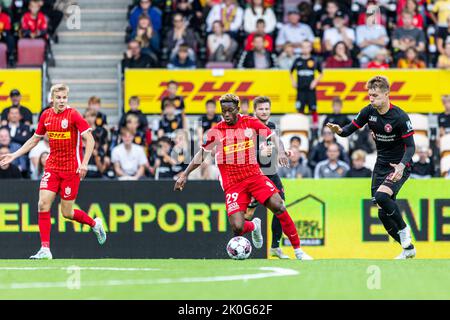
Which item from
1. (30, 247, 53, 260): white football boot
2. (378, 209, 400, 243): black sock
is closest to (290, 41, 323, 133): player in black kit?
(378, 209, 400, 243): black sock

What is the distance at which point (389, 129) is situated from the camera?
14516 mm

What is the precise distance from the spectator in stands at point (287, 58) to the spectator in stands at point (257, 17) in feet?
3.04

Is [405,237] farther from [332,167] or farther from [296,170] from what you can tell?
[296,170]

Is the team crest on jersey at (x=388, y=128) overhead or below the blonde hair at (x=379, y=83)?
below

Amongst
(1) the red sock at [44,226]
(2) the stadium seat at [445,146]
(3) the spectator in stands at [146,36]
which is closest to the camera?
(1) the red sock at [44,226]

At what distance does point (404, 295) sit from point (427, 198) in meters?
8.59

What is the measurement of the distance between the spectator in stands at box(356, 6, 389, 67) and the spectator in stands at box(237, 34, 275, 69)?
6.37 feet

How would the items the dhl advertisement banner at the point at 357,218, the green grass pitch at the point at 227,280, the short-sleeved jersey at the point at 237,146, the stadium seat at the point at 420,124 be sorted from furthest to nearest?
1. the stadium seat at the point at 420,124
2. the dhl advertisement banner at the point at 357,218
3. the short-sleeved jersey at the point at 237,146
4. the green grass pitch at the point at 227,280

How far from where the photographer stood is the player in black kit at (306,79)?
2211 centimetres

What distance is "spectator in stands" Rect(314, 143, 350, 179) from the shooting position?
19.8m

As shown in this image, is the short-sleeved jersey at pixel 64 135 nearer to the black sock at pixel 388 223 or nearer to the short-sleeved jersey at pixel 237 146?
the short-sleeved jersey at pixel 237 146

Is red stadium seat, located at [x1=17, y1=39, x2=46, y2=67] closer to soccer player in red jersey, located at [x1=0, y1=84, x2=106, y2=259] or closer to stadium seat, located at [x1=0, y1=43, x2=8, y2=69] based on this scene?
stadium seat, located at [x1=0, y1=43, x2=8, y2=69]

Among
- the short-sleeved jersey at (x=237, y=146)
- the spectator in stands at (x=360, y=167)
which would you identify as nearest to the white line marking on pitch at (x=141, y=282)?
the short-sleeved jersey at (x=237, y=146)

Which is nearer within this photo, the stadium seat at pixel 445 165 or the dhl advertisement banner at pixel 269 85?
the stadium seat at pixel 445 165
